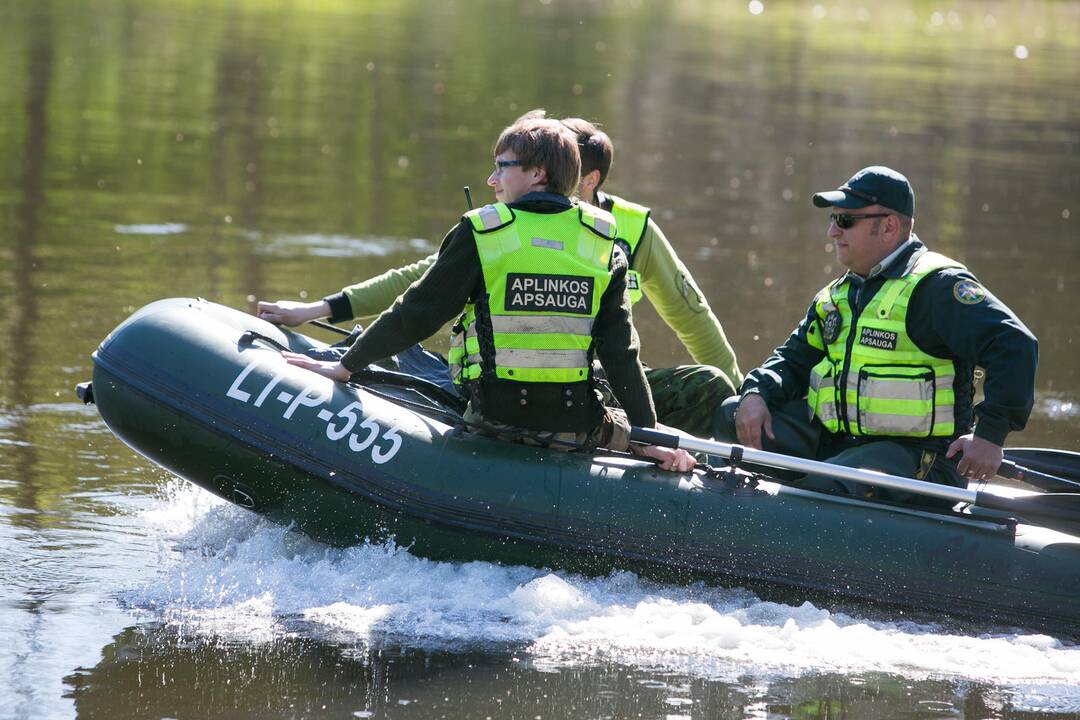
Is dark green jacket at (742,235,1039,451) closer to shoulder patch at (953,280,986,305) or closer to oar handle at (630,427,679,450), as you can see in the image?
shoulder patch at (953,280,986,305)

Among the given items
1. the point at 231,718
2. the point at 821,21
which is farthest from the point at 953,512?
the point at 821,21

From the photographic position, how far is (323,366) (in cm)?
506

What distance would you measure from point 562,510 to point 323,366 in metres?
0.93

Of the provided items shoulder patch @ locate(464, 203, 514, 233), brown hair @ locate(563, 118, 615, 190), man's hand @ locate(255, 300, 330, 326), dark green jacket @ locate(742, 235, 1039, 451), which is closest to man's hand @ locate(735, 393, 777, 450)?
dark green jacket @ locate(742, 235, 1039, 451)

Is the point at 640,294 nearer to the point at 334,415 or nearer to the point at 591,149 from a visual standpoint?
the point at 591,149

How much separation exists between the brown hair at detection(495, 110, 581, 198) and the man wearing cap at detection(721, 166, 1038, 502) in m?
0.88

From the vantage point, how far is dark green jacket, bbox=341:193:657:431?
465 cm

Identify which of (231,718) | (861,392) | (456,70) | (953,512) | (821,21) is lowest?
(231,718)

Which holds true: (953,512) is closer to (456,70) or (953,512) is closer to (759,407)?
(759,407)

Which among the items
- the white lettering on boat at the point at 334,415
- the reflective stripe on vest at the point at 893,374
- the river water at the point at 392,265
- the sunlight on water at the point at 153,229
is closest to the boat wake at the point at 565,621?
the river water at the point at 392,265

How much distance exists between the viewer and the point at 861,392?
4.92 m

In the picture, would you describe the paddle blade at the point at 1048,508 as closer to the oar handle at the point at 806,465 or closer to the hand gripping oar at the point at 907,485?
the hand gripping oar at the point at 907,485

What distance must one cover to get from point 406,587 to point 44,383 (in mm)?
2882

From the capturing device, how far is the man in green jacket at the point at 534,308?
4.64m
